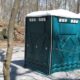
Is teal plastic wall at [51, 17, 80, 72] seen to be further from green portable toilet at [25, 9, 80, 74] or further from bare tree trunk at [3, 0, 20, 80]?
bare tree trunk at [3, 0, 20, 80]

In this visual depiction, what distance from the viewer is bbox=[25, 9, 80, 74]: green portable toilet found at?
30.9 feet

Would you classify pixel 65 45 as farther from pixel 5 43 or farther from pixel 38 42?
pixel 5 43

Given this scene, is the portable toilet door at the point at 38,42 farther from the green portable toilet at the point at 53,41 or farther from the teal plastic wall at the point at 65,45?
the teal plastic wall at the point at 65,45

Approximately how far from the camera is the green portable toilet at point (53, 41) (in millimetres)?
9414

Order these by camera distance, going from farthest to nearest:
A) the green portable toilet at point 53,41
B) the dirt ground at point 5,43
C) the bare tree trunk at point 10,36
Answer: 1. the dirt ground at point 5,43
2. the green portable toilet at point 53,41
3. the bare tree trunk at point 10,36

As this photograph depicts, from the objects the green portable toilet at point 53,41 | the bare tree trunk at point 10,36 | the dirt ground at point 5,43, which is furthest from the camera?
the dirt ground at point 5,43

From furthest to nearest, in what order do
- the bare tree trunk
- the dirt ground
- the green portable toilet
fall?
1. the dirt ground
2. the green portable toilet
3. the bare tree trunk

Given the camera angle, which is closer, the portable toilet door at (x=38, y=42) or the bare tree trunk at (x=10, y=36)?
the bare tree trunk at (x=10, y=36)

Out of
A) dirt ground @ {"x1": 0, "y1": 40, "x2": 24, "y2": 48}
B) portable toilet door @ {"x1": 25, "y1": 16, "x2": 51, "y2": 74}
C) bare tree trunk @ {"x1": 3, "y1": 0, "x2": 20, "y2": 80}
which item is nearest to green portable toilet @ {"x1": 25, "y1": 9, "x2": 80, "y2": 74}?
portable toilet door @ {"x1": 25, "y1": 16, "x2": 51, "y2": 74}

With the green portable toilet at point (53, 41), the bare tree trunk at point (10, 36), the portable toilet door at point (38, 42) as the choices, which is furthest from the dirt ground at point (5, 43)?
the bare tree trunk at point (10, 36)

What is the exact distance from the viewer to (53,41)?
9383 millimetres

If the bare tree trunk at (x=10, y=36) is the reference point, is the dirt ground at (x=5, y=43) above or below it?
below

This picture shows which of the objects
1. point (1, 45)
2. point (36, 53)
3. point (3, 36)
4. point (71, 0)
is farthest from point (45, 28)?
point (71, 0)

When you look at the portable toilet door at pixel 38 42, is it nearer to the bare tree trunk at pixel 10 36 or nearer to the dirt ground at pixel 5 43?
the bare tree trunk at pixel 10 36
